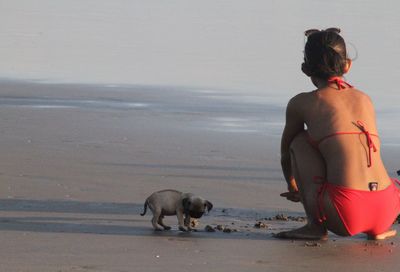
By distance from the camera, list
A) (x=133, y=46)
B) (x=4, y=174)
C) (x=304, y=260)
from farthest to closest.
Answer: (x=133, y=46) → (x=4, y=174) → (x=304, y=260)

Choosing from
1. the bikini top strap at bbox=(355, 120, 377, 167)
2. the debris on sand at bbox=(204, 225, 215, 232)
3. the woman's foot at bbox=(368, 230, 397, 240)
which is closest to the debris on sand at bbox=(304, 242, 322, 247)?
the woman's foot at bbox=(368, 230, 397, 240)

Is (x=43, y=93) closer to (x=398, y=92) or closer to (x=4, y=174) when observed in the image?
(x=398, y=92)

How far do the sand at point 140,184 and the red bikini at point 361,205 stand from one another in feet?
0.42

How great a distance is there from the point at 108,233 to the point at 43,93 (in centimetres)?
894

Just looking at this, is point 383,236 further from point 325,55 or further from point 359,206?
point 325,55

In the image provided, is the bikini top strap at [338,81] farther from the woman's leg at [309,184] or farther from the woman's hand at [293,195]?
the woman's hand at [293,195]

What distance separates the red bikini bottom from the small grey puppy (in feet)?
2.57

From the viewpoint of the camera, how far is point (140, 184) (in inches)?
342

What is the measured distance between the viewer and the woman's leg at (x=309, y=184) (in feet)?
21.9

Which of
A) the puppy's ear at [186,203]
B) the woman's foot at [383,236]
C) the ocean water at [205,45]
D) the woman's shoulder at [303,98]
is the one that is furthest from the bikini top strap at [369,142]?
the ocean water at [205,45]

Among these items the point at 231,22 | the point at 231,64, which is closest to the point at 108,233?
the point at 231,64

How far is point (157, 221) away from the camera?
22.9 feet

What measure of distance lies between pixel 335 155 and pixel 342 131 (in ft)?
0.46

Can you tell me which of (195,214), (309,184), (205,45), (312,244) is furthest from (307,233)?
(205,45)
